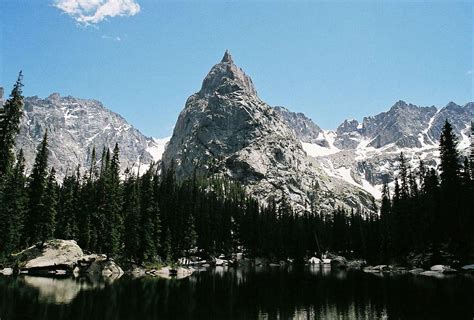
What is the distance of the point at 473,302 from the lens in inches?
1489

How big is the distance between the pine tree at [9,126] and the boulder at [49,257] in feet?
77.5

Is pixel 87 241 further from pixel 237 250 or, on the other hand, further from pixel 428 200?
pixel 428 200

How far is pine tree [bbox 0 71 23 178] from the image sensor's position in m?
51.0

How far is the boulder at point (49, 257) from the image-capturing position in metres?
69.1

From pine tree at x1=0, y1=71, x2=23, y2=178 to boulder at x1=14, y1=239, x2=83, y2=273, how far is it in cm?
2361

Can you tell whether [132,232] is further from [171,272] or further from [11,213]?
[11,213]

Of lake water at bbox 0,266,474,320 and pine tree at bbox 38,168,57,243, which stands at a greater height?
pine tree at bbox 38,168,57,243

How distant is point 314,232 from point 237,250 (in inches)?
1360

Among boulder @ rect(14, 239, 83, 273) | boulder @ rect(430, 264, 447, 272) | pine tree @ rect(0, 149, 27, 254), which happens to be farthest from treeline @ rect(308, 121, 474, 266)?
pine tree @ rect(0, 149, 27, 254)

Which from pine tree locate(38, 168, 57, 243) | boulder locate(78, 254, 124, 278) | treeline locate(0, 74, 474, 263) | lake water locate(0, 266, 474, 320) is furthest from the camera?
pine tree locate(38, 168, 57, 243)

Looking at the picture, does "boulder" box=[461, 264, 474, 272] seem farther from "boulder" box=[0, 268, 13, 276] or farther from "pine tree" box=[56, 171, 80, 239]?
"pine tree" box=[56, 171, 80, 239]

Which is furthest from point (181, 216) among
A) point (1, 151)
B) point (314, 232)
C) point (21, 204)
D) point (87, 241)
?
point (314, 232)

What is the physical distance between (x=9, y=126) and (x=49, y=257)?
28.5 meters

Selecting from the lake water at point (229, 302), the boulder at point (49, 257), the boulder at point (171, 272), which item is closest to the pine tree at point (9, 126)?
the lake water at point (229, 302)
